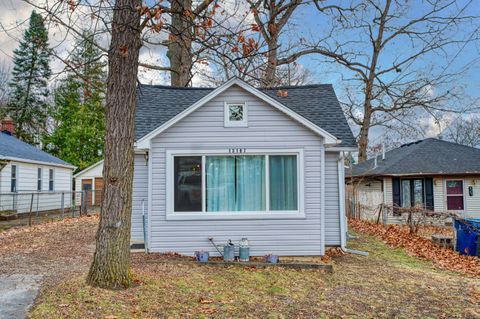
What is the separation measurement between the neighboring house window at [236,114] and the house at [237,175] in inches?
0.9

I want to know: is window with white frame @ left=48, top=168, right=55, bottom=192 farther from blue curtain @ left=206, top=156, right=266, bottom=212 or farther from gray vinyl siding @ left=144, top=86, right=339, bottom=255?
blue curtain @ left=206, top=156, right=266, bottom=212

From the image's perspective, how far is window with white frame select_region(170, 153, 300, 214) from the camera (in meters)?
9.15

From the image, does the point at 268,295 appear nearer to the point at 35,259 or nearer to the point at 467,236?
the point at 35,259

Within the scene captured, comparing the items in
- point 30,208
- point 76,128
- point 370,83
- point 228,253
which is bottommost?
point 228,253

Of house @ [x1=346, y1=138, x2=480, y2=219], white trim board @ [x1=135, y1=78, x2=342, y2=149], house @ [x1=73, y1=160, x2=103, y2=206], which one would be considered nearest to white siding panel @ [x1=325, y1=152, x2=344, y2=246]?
white trim board @ [x1=135, y1=78, x2=342, y2=149]

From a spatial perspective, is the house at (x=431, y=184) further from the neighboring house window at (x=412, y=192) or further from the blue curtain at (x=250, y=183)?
the blue curtain at (x=250, y=183)

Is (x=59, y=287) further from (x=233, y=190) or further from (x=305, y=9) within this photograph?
(x=305, y=9)

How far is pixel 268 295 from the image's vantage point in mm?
6250

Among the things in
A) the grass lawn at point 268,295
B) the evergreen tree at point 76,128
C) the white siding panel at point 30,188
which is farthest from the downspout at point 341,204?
the evergreen tree at point 76,128

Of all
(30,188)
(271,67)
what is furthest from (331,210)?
(30,188)

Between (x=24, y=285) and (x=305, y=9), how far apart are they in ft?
54.2

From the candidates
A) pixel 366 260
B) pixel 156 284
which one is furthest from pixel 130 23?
pixel 366 260

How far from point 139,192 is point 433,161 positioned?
16486 mm

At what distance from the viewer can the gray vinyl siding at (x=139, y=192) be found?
9.85m
